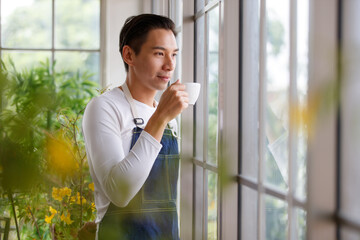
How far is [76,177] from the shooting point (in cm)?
21

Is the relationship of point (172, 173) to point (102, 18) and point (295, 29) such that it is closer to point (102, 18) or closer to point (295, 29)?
point (295, 29)

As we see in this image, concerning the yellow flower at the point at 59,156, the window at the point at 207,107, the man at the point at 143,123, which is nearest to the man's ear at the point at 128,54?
the man at the point at 143,123

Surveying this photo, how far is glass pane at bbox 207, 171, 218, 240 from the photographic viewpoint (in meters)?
1.70

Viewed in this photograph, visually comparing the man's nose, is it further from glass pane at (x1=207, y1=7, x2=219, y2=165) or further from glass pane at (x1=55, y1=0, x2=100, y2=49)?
glass pane at (x1=55, y1=0, x2=100, y2=49)

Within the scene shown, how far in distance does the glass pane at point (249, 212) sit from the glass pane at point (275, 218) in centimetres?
17

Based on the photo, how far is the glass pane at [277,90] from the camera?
1125mm

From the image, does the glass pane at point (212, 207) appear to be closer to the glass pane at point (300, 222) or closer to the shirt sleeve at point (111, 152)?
the glass pane at point (300, 222)

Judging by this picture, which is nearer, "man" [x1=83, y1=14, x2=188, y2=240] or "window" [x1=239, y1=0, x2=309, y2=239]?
"man" [x1=83, y1=14, x2=188, y2=240]

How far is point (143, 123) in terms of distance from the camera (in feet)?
4.15

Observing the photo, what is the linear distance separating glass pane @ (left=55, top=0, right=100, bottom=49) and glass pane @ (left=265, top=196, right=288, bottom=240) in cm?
291

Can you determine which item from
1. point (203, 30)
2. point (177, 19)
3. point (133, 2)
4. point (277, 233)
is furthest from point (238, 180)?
point (133, 2)

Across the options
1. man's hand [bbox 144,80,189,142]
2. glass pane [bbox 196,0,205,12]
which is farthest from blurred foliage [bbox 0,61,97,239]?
glass pane [bbox 196,0,205,12]

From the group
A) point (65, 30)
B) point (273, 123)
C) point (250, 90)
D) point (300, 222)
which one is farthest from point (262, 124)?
point (65, 30)

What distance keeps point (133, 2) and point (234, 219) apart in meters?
2.68
